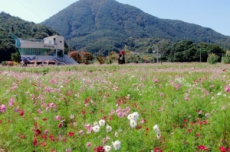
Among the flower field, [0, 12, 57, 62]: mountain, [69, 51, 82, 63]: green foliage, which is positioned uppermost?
[0, 12, 57, 62]: mountain

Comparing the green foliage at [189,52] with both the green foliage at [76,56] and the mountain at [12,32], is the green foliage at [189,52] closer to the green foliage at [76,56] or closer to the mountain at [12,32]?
the green foliage at [76,56]

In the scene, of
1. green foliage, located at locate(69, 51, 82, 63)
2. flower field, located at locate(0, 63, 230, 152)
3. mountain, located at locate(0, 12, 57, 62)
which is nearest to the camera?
flower field, located at locate(0, 63, 230, 152)

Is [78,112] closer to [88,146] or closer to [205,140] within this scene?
[88,146]

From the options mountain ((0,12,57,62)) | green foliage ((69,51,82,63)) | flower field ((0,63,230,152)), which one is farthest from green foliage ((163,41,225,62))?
flower field ((0,63,230,152))

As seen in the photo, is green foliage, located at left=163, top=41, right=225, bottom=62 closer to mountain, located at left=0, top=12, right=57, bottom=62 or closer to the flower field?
mountain, located at left=0, top=12, right=57, bottom=62

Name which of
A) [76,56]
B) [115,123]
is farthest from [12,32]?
[115,123]

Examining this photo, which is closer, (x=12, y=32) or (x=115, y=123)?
(x=115, y=123)

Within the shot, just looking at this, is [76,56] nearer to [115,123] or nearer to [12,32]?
[12,32]

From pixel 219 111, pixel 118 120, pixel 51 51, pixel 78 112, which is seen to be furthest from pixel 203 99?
pixel 51 51

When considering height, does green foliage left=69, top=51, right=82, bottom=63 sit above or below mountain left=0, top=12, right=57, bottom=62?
below

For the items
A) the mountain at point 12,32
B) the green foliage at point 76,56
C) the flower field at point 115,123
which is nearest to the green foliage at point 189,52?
the green foliage at point 76,56

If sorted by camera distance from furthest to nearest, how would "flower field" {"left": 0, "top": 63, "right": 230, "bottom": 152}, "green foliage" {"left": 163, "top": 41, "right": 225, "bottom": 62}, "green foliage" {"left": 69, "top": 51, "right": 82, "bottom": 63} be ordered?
"green foliage" {"left": 69, "top": 51, "right": 82, "bottom": 63}, "green foliage" {"left": 163, "top": 41, "right": 225, "bottom": 62}, "flower field" {"left": 0, "top": 63, "right": 230, "bottom": 152}

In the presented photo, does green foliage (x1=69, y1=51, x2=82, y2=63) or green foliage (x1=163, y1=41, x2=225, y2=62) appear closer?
green foliage (x1=163, y1=41, x2=225, y2=62)

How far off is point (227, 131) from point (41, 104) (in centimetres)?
342
